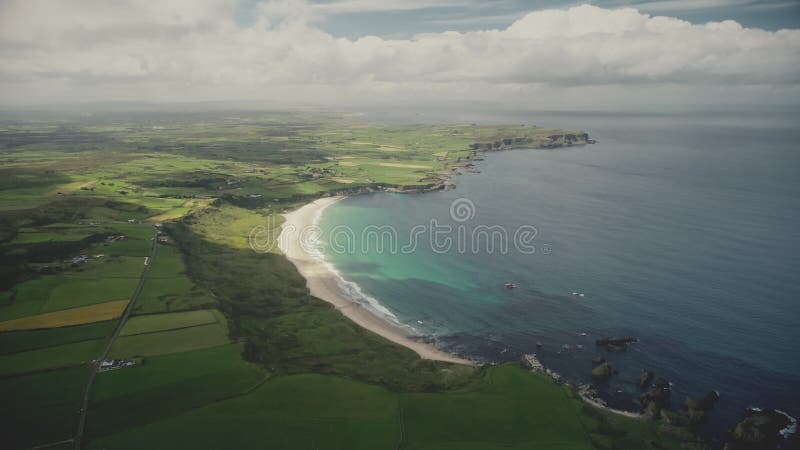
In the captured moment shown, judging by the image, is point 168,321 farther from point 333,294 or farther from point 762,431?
point 762,431

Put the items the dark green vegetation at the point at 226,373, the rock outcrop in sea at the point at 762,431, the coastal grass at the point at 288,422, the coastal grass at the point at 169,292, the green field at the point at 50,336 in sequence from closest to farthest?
the coastal grass at the point at 288,422
the dark green vegetation at the point at 226,373
the rock outcrop in sea at the point at 762,431
the green field at the point at 50,336
the coastal grass at the point at 169,292

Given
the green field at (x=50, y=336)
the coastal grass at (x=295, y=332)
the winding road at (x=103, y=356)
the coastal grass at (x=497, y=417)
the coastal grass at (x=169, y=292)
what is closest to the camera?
the winding road at (x=103, y=356)

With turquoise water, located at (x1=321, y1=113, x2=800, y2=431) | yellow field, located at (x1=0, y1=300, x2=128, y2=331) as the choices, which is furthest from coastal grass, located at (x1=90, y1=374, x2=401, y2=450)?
yellow field, located at (x1=0, y1=300, x2=128, y2=331)

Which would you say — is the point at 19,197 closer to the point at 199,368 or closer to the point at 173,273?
the point at 173,273

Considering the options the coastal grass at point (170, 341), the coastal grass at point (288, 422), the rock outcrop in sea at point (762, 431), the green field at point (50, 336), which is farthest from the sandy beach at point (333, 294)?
the green field at point (50, 336)

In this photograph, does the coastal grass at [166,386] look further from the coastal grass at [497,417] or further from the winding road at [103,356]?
the coastal grass at [497,417]

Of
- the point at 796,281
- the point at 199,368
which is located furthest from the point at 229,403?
the point at 796,281
